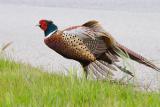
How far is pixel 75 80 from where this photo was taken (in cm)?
461

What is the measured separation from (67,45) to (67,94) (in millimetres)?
1037

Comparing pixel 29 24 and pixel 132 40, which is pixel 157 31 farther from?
pixel 29 24

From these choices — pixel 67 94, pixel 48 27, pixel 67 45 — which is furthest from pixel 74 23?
pixel 67 94

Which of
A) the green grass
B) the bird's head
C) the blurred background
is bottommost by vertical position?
the blurred background

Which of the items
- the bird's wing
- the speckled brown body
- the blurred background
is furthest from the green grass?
the blurred background

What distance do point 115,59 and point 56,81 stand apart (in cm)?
85

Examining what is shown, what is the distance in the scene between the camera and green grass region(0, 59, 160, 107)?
385 cm

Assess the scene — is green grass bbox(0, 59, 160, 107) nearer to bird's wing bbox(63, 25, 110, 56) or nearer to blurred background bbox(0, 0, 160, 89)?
bird's wing bbox(63, 25, 110, 56)

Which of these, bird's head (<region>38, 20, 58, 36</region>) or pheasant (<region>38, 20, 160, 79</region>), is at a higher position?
bird's head (<region>38, 20, 58, 36</region>)

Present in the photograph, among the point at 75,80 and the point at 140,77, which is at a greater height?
the point at 75,80

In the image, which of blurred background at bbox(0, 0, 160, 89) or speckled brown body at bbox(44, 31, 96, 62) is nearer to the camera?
speckled brown body at bbox(44, 31, 96, 62)

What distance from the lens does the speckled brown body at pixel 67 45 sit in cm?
513

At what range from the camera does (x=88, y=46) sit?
17.4 ft

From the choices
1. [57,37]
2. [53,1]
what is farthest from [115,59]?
[53,1]
